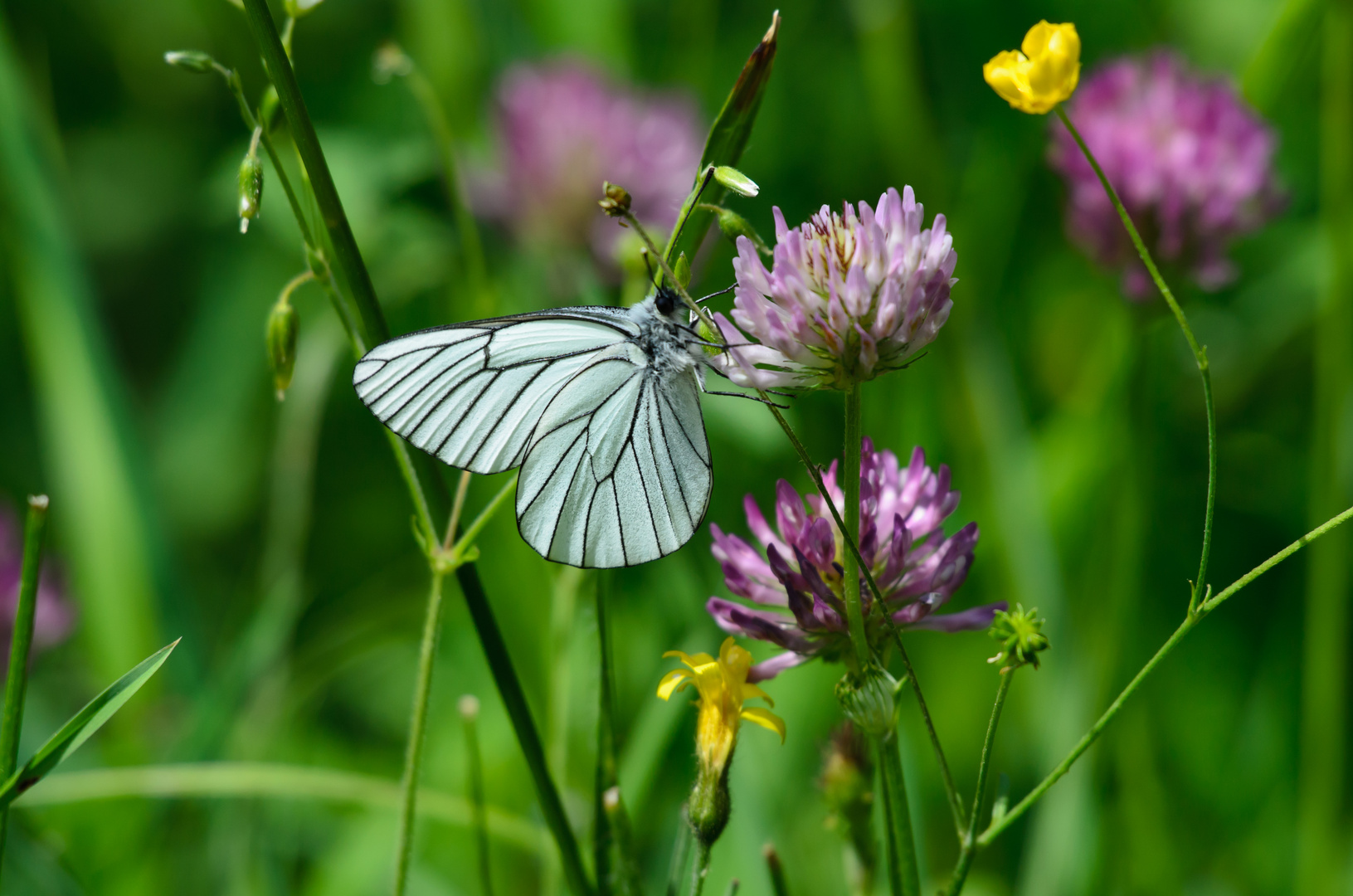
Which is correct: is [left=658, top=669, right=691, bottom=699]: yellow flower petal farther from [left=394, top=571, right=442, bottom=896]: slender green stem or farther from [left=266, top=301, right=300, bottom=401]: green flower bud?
[left=266, top=301, right=300, bottom=401]: green flower bud

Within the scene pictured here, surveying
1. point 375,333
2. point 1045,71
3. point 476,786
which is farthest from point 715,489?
point 1045,71

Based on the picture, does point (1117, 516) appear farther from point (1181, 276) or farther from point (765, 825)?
point (765, 825)

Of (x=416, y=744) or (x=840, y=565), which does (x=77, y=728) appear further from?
(x=840, y=565)

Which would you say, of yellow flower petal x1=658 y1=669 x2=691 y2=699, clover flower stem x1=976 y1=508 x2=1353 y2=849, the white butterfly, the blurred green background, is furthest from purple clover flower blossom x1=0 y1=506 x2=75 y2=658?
clover flower stem x1=976 y1=508 x2=1353 y2=849

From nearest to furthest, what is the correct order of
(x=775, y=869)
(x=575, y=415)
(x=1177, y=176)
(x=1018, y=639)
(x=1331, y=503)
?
1. (x=1018, y=639)
2. (x=775, y=869)
3. (x=575, y=415)
4. (x=1331, y=503)
5. (x=1177, y=176)

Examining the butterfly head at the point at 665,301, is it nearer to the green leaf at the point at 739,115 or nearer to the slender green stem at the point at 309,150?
the green leaf at the point at 739,115

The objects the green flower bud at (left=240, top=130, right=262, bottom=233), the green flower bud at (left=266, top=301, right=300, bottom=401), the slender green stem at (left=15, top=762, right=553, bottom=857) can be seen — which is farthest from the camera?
the slender green stem at (left=15, top=762, right=553, bottom=857)
